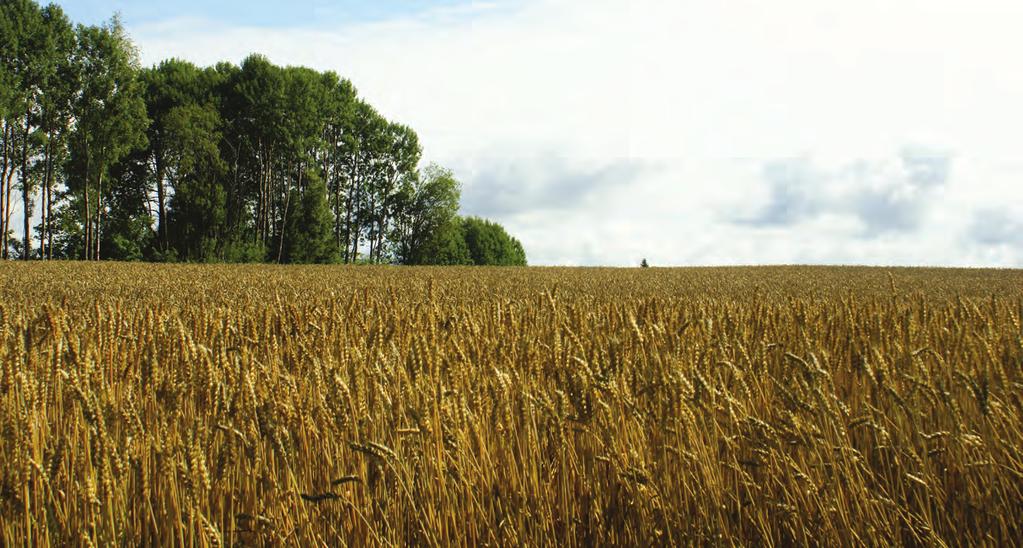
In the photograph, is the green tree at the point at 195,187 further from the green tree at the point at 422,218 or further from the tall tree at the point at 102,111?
the green tree at the point at 422,218

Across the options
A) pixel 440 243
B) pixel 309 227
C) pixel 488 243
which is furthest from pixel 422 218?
pixel 488 243

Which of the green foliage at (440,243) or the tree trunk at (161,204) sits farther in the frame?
the green foliage at (440,243)

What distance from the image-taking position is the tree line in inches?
1383

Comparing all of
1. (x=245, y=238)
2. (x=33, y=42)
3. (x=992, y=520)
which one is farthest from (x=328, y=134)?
(x=992, y=520)

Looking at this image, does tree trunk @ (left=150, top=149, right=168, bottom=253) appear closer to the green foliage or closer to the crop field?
the green foliage

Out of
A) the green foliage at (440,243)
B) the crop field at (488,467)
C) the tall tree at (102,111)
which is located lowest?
the crop field at (488,467)

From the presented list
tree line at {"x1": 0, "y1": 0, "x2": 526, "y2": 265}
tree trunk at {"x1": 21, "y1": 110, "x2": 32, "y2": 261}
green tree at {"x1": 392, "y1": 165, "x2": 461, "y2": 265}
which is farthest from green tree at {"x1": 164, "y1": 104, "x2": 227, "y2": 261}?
green tree at {"x1": 392, "y1": 165, "x2": 461, "y2": 265}

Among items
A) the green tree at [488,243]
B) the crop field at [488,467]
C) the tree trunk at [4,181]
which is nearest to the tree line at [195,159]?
the tree trunk at [4,181]

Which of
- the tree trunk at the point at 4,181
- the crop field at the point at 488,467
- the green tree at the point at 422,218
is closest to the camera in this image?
the crop field at the point at 488,467

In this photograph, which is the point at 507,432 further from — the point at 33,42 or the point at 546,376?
the point at 33,42

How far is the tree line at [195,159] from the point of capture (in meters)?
35.1

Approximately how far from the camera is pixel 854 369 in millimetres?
4305

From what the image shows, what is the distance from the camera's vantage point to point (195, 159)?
1550 inches

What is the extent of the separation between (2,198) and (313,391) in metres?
38.4
